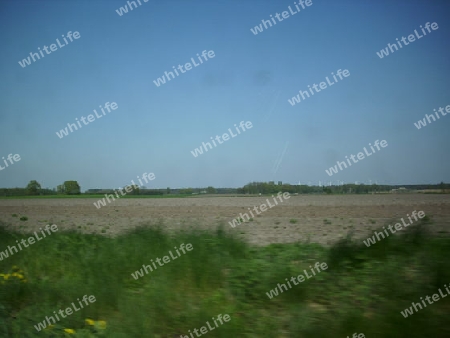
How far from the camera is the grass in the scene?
4660 mm

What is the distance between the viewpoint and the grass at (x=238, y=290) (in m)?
4.66

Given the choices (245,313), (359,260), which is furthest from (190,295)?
(359,260)

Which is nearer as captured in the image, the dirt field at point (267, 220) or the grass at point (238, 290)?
the grass at point (238, 290)

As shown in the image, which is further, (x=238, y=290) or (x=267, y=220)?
(x=267, y=220)

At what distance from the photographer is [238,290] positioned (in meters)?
6.10

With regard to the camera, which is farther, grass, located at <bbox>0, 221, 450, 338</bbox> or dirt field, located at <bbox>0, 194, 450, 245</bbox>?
dirt field, located at <bbox>0, 194, 450, 245</bbox>

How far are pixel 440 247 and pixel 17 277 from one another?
28.0ft

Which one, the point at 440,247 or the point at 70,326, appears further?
the point at 440,247

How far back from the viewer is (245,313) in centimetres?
537

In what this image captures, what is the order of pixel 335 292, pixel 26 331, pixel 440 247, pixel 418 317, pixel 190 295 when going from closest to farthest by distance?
pixel 418 317, pixel 26 331, pixel 335 292, pixel 190 295, pixel 440 247

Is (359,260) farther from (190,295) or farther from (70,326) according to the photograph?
(70,326)

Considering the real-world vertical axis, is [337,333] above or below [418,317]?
above

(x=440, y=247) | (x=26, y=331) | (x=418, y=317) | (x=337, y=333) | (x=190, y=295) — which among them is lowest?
(x=440, y=247)

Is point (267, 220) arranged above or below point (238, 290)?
below
